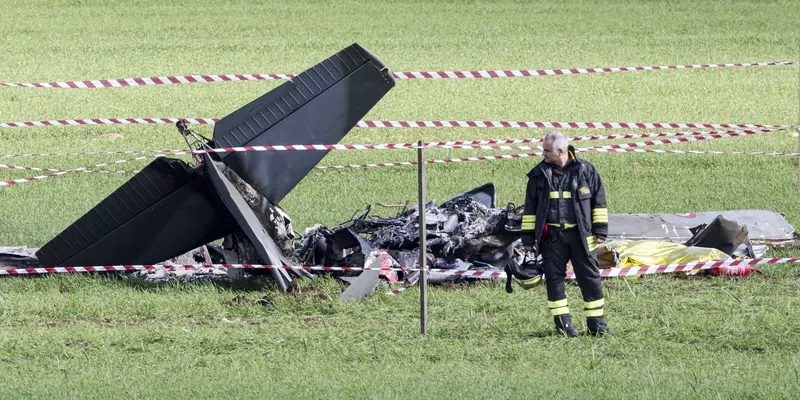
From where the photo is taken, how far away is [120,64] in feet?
96.8

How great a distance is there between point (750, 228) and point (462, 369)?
5.41m

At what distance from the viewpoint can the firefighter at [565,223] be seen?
8.11 m

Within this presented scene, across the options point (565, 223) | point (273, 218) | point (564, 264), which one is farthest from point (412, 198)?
point (565, 223)

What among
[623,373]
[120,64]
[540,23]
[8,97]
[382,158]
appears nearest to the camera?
[623,373]

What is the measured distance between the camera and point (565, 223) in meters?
8.12

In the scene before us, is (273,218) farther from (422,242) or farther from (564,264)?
(564,264)

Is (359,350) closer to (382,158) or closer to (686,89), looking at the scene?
(382,158)

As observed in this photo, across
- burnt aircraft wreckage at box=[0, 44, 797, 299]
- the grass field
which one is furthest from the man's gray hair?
burnt aircraft wreckage at box=[0, 44, 797, 299]

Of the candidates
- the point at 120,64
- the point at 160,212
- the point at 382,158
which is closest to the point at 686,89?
the point at 382,158

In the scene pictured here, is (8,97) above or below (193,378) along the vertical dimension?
above

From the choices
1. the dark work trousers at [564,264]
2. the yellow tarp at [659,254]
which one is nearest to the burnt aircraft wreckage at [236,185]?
the dark work trousers at [564,264]

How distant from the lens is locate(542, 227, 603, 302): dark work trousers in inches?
323

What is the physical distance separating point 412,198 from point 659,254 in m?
4.70

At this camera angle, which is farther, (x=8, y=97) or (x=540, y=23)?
(x=540, y=23)
